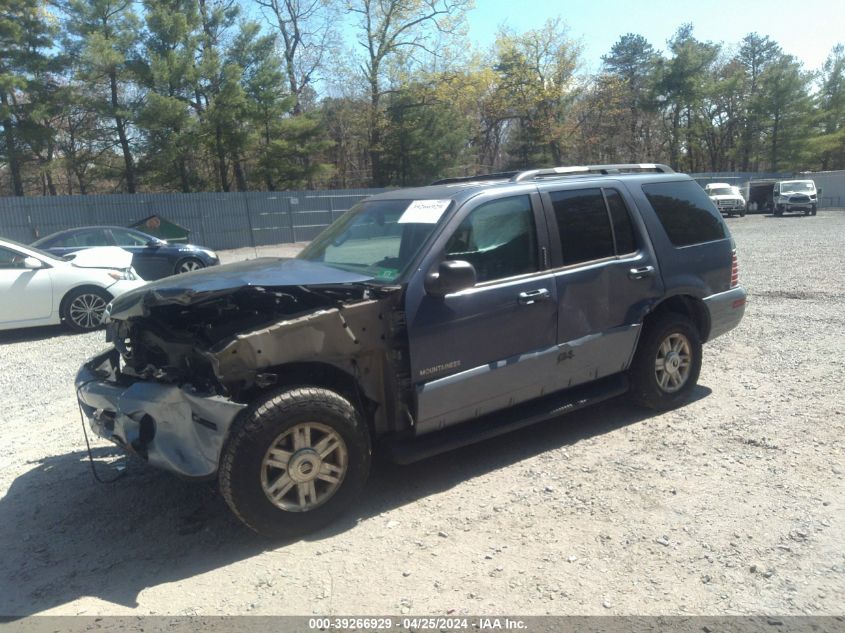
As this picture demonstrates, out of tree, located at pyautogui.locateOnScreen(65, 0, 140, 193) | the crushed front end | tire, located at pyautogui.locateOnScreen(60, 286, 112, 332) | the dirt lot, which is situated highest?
tree, located at pyautogui.locateOnScreen(65, 0, 140, 193)

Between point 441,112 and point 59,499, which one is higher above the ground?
point 441,112

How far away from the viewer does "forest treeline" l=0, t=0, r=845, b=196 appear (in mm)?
27984

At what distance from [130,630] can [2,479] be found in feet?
7.57

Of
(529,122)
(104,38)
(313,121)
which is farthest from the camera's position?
(529,122)

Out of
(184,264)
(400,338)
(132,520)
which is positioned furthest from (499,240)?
(184,264)

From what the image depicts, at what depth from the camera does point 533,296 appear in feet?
14.9

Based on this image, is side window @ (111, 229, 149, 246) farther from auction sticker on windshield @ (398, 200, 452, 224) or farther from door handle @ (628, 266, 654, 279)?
door handle @ (628, 266, 654, 279)

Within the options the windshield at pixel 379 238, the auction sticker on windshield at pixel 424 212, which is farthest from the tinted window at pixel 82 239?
the auction sticker on windshield at pixel 424 212

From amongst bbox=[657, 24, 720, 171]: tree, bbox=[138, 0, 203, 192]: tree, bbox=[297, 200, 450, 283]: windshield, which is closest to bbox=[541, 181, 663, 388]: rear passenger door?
bbox=[297, 200, 450, 283]: windshield

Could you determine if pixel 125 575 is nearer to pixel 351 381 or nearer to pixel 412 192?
pixel 351 381

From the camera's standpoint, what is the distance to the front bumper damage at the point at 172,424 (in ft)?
11.5

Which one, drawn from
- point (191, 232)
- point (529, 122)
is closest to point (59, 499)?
point (191, 232)

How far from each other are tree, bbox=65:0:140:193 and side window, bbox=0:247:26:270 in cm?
2152

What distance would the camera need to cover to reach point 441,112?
132ft
